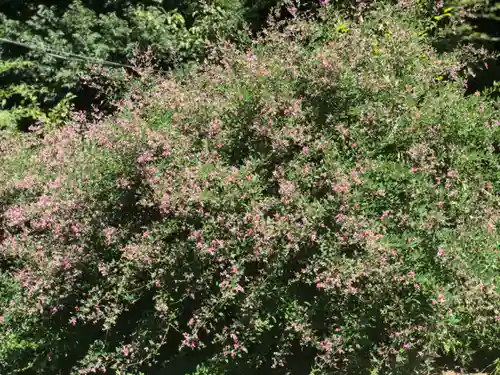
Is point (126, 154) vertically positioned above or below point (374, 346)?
above

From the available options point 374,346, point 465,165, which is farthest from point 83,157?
point 465,165

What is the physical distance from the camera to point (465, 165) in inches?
139

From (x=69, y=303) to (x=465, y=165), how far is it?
3022 mm

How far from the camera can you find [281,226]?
323cm

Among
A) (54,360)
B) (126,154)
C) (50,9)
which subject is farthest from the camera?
(50,9)

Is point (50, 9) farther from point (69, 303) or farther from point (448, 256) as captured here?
point (448, 256)

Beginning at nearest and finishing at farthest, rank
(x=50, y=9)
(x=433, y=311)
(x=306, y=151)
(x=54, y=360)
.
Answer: (x=433, y=311) → (x=306, y=151) → (x=54, y=360) → (x=50, y=9)

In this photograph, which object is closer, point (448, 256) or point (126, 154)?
point (448, 256)

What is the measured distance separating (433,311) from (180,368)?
1.85m

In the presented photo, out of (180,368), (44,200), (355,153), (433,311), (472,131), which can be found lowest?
(180,368)

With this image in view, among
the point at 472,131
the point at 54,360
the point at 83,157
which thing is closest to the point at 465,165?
the point at 472,131

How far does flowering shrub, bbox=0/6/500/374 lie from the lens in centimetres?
307

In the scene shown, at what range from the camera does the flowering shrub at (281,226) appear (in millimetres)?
3072

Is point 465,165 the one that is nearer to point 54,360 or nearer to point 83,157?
point 83,157
